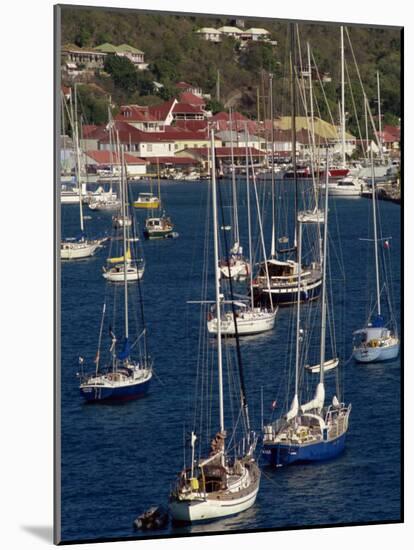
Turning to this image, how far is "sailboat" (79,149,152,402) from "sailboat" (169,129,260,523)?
2.20 feet

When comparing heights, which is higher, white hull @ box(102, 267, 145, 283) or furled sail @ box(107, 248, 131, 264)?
furled sail @ box(107, 248, 131, 264)

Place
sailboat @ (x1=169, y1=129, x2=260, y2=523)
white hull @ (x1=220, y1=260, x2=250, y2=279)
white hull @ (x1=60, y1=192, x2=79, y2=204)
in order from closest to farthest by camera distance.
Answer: white hull @ (x1=60, y1=192, x2=79, y2=204)
sailboat @ (x1=169, y1=129, x2=260, y2=523)
white hull @ (x1=220, y1=260, x2=250, y2=279)

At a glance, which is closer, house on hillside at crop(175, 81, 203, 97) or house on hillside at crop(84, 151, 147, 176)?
house on hillside at crop(84, 151, 147, 176)

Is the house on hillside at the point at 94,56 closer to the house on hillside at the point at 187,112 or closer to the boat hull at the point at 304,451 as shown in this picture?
the house on hillside at the point at 187,112

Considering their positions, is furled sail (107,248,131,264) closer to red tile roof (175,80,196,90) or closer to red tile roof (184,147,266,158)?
red tile roof (184,147,266,158)

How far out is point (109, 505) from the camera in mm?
15656

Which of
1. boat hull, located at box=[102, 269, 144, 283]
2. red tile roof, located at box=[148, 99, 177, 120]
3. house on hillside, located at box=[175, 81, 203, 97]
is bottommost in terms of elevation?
boat hull, located at box=[102, 269, 144, 283]

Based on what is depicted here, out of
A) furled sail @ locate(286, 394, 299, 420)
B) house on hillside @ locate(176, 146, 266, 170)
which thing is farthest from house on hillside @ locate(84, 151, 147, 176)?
furled sail @ locate(286, 394, 299, 420)

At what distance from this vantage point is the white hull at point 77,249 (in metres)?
15.5

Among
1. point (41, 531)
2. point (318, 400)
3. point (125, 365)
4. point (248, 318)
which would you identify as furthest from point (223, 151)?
point (41, 531)

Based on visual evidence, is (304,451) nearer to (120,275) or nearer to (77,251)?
(120,275)

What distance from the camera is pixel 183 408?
16.2 metres

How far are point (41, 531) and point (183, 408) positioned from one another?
1.63m

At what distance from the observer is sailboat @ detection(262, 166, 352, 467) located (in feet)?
54.2
